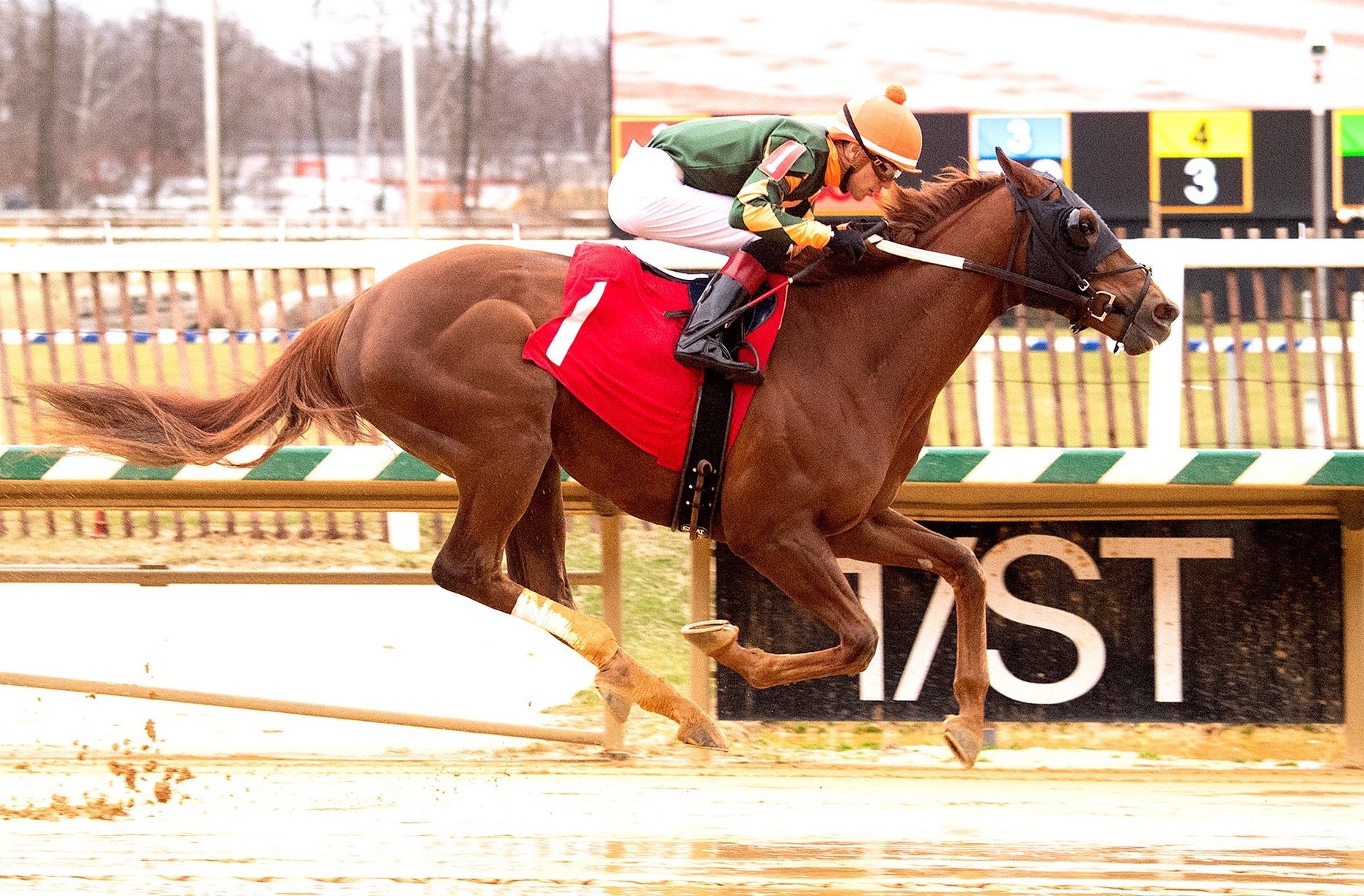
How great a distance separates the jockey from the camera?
165 inches

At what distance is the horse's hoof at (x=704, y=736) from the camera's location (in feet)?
14.6

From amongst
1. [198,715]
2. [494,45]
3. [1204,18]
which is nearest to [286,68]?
[494,45]

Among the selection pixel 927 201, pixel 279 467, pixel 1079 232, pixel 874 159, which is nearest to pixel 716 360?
pixel 874 159

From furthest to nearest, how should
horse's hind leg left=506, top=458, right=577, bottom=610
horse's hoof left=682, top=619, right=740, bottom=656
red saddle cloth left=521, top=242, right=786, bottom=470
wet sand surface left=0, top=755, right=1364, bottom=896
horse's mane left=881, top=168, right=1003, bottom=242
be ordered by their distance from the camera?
horse's hind leg left=506, top=458, right=577, bottom=610 → horse's mane left=881, top=168, right=1003, bottom=242 → horse's hoof left=682, top=619, right=740, bottom=656 → red saddle cloth left=521, top=242, right=786, bottom=470 → wet sand surface left=0, top=755, right=1364, bottom=896

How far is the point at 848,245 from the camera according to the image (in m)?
4.36

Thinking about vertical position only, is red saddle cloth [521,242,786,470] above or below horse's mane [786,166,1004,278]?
below

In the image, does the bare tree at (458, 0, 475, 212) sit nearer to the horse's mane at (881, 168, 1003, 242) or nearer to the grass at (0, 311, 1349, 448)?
the grass at (0, 311, 1349, 448)

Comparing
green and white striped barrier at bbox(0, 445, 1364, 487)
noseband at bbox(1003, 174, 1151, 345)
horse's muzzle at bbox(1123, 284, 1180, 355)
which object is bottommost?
green and white striped barrier at bbox(0, 445, 1364, 487)

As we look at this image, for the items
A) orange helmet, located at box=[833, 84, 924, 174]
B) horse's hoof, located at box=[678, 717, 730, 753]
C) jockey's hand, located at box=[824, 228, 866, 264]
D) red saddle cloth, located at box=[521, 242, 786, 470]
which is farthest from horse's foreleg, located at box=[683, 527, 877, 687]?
orange helmet, located at box=[833, 84, 924, 174]

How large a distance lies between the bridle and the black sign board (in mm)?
1223

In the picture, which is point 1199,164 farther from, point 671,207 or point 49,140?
point 49,140

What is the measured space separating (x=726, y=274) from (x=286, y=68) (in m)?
45.5

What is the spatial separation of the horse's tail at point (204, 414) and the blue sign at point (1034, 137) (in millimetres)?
11431

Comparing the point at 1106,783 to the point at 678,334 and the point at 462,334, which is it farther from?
the point at 462,334
